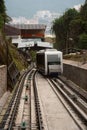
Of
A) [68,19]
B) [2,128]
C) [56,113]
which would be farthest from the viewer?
[68,19]

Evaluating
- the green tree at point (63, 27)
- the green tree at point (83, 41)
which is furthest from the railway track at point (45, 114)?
the green tree at point (63, 27)

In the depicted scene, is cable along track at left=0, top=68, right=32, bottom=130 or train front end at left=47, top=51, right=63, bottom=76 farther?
train front end at left=47, top=51, right=63, bottom=76

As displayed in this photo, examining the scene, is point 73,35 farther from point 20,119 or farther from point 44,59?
point 20,119

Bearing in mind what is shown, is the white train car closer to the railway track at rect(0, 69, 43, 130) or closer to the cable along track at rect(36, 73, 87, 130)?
the cable along track at rect(36, 73, 87, 130)

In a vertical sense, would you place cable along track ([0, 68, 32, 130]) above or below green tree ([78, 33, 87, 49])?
above

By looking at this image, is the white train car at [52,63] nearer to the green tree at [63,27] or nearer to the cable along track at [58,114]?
the cable along track at [58,114]

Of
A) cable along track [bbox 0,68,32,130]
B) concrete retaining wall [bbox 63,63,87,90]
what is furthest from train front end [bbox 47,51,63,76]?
cable along track [bbox 0,68,32,130]

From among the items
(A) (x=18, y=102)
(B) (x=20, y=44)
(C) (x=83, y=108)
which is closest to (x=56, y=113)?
(C) (x=83, y=108)

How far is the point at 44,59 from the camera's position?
49438mm

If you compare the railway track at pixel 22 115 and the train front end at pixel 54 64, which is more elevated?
the railway track at pixel 22 115

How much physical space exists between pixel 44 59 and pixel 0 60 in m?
12.2

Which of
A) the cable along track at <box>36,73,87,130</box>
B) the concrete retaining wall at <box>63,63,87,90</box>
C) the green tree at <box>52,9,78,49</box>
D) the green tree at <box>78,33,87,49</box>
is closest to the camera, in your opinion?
the cable along track at <box>36,73,87,130</box>

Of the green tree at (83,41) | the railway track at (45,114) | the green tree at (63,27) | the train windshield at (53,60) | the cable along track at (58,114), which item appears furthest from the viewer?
the green tree at (63,27)

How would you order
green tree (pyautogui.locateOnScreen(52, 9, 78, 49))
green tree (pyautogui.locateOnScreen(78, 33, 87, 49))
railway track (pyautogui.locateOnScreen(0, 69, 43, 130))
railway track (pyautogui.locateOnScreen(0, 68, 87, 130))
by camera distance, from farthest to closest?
green tree (pyautogui.locateOnScreen(52, 9, 78, 49)) → green tree (pyautogui.locateOnScreen(78, 33, 87, 49)) → railway track (pyautogui.locateOnScreen(0, 68, 87, 130)) → railway track (pyautogui.locateOnScreen(0, 69, 43, 130))
